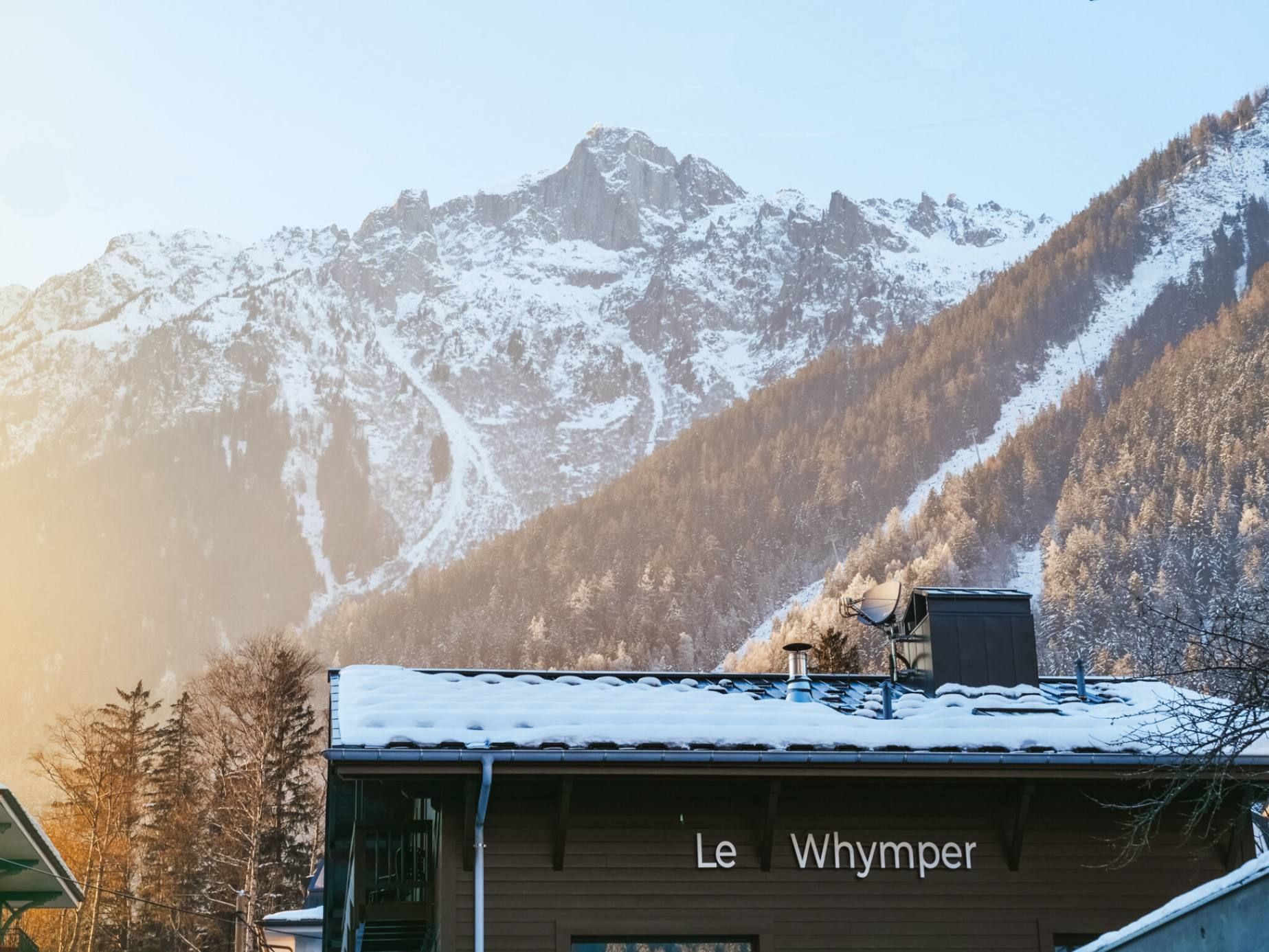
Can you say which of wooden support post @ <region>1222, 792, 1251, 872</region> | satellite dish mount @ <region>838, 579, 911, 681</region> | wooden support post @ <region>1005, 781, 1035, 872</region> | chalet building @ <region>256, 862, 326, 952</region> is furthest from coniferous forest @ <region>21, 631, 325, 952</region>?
wooden support post @ <region>1222, 792, 1251, 872</region>

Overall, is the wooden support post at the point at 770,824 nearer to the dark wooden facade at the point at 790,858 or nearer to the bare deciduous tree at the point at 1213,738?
the dark wooden facade at the point at 790,858

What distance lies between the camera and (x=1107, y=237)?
187 metres

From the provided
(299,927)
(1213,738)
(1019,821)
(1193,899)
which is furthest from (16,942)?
(1193,899)

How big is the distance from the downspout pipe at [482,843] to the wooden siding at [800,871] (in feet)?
0.31

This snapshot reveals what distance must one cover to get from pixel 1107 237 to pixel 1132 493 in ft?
273

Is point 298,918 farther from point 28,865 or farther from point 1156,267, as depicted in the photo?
point 1156,267

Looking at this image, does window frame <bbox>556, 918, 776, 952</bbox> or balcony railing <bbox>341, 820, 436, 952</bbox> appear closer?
window frame <bbox>556, 918, 776, 952</bbox>

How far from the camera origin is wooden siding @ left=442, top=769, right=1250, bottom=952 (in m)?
11.8

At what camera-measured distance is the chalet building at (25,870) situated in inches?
641

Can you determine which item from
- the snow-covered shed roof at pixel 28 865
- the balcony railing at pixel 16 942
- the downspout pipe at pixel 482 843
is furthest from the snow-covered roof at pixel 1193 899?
the balcony railing at pixel 16 942

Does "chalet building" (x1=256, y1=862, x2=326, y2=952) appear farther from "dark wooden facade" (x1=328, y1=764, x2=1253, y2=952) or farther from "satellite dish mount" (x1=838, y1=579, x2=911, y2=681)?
"dark wooden facade" (x1=328, y1=764, x2=1253, y2=952)

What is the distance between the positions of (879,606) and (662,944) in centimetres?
539

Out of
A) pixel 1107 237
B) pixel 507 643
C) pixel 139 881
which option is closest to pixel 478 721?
pixel 139 881

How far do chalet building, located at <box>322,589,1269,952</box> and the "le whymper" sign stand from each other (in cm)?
1
